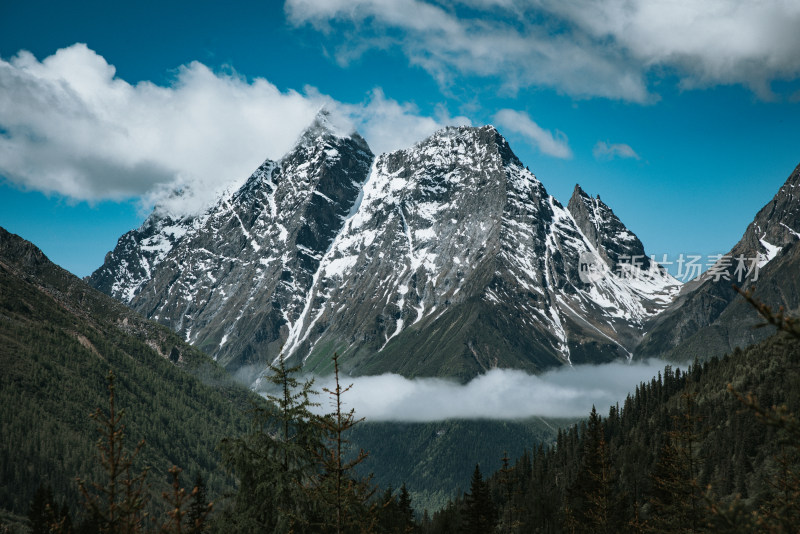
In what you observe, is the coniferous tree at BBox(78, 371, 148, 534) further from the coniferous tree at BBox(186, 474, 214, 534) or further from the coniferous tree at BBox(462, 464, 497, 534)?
the coniferous tree at BBox(462, 464, 497, 534)

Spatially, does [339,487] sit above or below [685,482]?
below

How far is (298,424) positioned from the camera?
97.6ft

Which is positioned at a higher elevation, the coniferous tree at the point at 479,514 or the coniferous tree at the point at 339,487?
the coniferous tree at the point at 339,487

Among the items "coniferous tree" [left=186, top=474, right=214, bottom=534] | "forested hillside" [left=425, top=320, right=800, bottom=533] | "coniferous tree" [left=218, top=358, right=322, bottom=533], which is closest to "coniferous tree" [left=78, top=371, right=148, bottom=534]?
"coniferous tree" [left=186, top=474, right=214, bottom=534]

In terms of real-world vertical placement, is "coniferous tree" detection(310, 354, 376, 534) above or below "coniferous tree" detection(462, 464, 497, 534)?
above

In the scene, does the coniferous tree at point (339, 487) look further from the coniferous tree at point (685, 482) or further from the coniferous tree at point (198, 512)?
the coniferous tree at point (685, 482)

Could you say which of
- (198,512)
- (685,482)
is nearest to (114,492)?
(685,482)

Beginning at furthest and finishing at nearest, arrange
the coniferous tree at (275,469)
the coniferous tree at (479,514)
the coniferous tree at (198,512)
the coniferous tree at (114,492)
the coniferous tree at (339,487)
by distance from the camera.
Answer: the coniferous tree at (479,514) < the coniferous tree at (275,469) < the coniferous tree at (339,487) < the coniferous tree at (114,492) < the coniferous tree at (198,512)

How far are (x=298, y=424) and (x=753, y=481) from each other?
142553 mm

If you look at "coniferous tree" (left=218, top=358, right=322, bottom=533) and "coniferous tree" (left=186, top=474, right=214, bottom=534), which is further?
"coniferous tree" (left=218, top=358, right=322, bottom=533)

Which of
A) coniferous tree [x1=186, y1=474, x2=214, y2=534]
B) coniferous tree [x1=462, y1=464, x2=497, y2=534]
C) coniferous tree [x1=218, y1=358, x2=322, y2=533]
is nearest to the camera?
coniferous tree [x1=186, y1=474, x2=214, y2=534]

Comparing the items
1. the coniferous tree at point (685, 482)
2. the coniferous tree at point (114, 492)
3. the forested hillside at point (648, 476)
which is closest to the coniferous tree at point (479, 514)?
the forested hillside at point (648, 476)

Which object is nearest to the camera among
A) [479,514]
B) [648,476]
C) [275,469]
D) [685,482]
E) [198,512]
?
[275,469]

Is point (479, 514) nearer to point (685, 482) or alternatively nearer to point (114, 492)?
point (685, 482)
